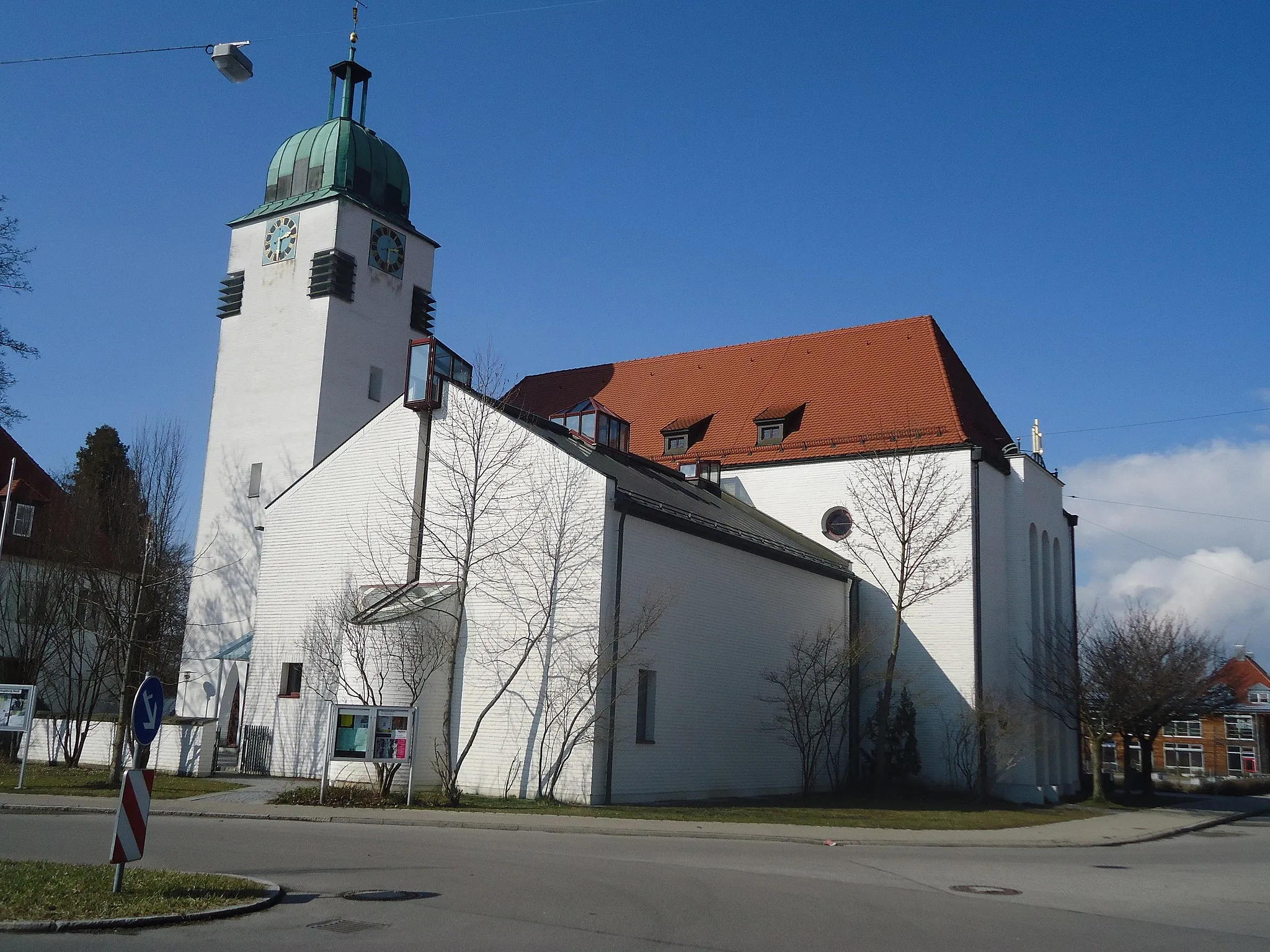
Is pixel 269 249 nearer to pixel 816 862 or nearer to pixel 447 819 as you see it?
pixel 447 819

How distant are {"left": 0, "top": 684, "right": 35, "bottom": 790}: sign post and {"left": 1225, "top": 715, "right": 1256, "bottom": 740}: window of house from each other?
72979 millimetres

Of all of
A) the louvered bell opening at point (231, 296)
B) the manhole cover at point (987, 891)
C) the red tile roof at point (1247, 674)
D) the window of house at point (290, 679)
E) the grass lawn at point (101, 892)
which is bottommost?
the manhole cover at point (987, 891)

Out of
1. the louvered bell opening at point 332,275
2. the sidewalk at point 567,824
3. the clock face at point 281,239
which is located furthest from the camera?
the clock face at point 281,239

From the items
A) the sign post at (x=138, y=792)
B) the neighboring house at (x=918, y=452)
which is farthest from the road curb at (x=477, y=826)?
the neighboring house at (x=918, y=452)

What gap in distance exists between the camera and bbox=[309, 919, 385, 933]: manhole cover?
8.41 meters

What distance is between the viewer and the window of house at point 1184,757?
7375cm

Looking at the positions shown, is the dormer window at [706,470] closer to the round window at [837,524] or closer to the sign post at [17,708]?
the round window at [837,524]

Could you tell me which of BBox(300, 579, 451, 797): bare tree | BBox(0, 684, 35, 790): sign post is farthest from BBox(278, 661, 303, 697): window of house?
BBox(0, 684, 35, 790): sign post

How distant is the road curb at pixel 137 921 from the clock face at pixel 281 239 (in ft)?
103

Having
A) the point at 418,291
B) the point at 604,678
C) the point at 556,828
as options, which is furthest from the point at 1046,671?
the point at 418,291

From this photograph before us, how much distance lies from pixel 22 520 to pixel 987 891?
126 ft

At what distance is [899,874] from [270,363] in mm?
29252

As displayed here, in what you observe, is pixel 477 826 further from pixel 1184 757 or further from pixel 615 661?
pixel 1184 757

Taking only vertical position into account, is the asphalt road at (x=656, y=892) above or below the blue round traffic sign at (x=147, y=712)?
below
